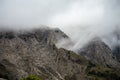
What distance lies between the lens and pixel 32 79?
631 ft

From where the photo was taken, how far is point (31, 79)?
192875 mm

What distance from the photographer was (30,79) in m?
193

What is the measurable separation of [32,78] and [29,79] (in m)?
2.45

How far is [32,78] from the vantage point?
193 meters

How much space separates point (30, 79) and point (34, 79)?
3070mm

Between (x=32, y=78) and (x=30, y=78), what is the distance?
5.95 feet

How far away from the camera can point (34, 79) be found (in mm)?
192250

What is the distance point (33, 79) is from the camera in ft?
631

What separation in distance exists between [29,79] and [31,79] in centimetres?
167

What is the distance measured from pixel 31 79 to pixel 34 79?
2.25 meters

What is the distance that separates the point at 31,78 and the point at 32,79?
4.59 ft

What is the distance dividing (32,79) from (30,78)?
222 centimetres

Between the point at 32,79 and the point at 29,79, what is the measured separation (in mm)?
2566

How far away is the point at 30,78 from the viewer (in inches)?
7633
